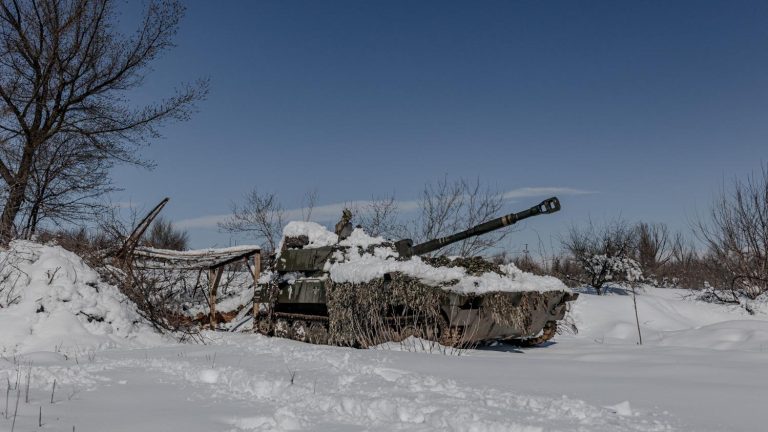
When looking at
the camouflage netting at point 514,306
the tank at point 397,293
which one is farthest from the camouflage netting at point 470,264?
the camouflage netting at point 514,306

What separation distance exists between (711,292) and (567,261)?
993 centimetres

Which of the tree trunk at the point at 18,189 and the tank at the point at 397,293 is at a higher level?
the tree trunk at the point at 18,189

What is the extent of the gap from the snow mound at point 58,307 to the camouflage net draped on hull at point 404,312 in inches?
112

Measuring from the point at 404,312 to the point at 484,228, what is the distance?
81.2 inches

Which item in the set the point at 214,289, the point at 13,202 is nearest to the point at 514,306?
the point at 214,289

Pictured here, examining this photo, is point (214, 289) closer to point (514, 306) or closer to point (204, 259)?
point (204, 259)

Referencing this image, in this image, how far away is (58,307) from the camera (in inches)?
324

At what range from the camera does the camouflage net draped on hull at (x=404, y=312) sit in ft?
26.3

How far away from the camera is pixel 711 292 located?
61.4 ft

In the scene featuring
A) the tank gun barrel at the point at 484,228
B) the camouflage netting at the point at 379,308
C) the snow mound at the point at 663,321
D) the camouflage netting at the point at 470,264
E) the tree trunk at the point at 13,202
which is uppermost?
the tree trunk at the point at 13,202

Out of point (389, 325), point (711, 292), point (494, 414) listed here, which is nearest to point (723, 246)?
point (711, 292)

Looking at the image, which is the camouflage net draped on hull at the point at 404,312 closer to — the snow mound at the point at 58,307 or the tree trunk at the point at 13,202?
the snow mound at the point at 58,307

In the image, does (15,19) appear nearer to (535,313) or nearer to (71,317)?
(71,317)

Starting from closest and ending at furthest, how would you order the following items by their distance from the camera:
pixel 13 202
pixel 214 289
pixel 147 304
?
pixel 147 304, pixel 214 289, pixel 13 202
